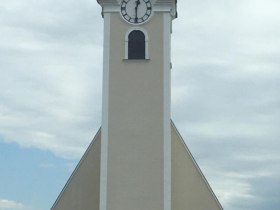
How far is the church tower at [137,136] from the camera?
24.3 metres

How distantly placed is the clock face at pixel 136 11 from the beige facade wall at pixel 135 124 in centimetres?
24

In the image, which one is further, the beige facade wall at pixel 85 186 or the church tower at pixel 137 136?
the beige facade wall at pixel 85 186

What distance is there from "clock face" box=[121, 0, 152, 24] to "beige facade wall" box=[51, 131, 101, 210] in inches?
166

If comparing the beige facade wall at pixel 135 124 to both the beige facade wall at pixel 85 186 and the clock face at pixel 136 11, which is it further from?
the beige facade wall at pixel 85 186

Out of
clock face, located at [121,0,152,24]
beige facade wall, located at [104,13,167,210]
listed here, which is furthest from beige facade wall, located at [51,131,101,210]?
clock face, located at [121,0,152,24]

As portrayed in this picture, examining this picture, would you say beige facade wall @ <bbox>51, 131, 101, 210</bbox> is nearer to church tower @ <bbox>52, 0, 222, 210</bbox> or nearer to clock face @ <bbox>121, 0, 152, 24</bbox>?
church tower @ <bbox>52, 0, 222, 210</bbox>

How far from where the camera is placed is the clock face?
2531cm

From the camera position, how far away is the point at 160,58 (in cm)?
2503

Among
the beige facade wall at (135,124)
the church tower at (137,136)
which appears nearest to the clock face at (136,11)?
the church tower at (137,136)

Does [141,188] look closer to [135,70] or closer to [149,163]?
→ [149,163]

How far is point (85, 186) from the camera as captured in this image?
25594 mm

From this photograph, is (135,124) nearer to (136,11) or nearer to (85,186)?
(85,186)

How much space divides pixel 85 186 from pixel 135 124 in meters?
3.04

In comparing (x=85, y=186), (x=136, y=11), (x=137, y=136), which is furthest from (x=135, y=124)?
(x=136, y=11)
